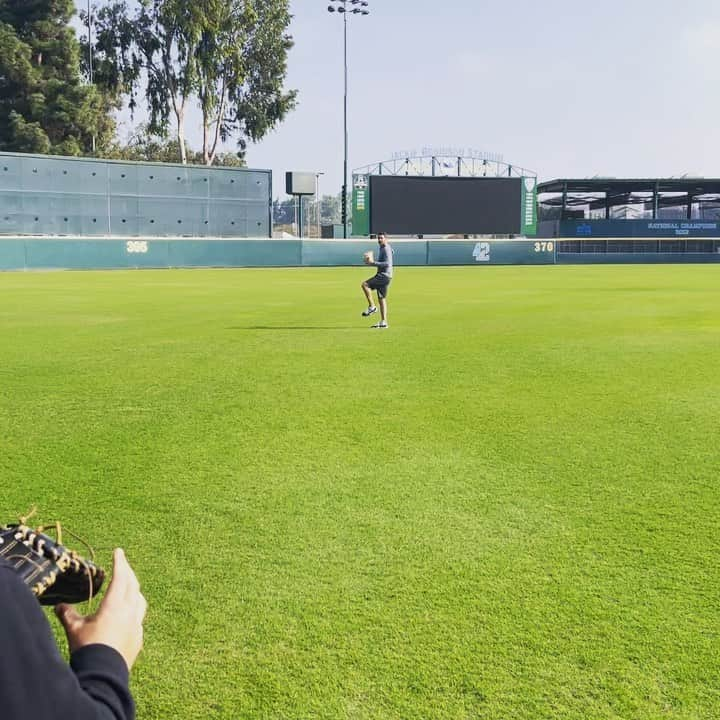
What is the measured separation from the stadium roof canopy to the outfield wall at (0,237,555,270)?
761 inches

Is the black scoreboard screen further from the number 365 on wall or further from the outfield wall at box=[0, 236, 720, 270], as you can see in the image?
the number 365 on wall

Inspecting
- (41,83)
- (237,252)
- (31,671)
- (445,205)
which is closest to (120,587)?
(31,671)

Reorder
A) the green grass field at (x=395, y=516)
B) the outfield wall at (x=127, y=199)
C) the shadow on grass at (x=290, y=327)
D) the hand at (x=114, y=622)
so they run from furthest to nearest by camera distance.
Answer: the outfield wall at (x=127, y=199) < the shadow on grass at (x=290, y=327) < the green grass field at (x=395, y=516) < the hand at (x=114, y=622)

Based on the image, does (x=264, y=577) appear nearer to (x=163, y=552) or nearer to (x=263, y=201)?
(x=163, y=552)

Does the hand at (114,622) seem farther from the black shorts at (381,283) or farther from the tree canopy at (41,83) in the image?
the tree canopy at (41,83)

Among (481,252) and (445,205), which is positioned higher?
(445,205)

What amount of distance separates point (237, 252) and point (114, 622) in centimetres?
4809

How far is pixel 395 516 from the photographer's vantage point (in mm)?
5375

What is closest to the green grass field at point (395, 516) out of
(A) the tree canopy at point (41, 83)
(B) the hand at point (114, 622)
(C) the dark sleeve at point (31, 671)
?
(B) the hand at point (114, 622)

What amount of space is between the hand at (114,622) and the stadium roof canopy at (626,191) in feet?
242

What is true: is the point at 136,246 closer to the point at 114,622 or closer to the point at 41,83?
the point at 41,83

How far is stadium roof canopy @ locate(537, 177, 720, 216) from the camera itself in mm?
73125

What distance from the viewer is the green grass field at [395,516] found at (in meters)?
3.41

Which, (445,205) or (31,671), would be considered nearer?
(31,671)
